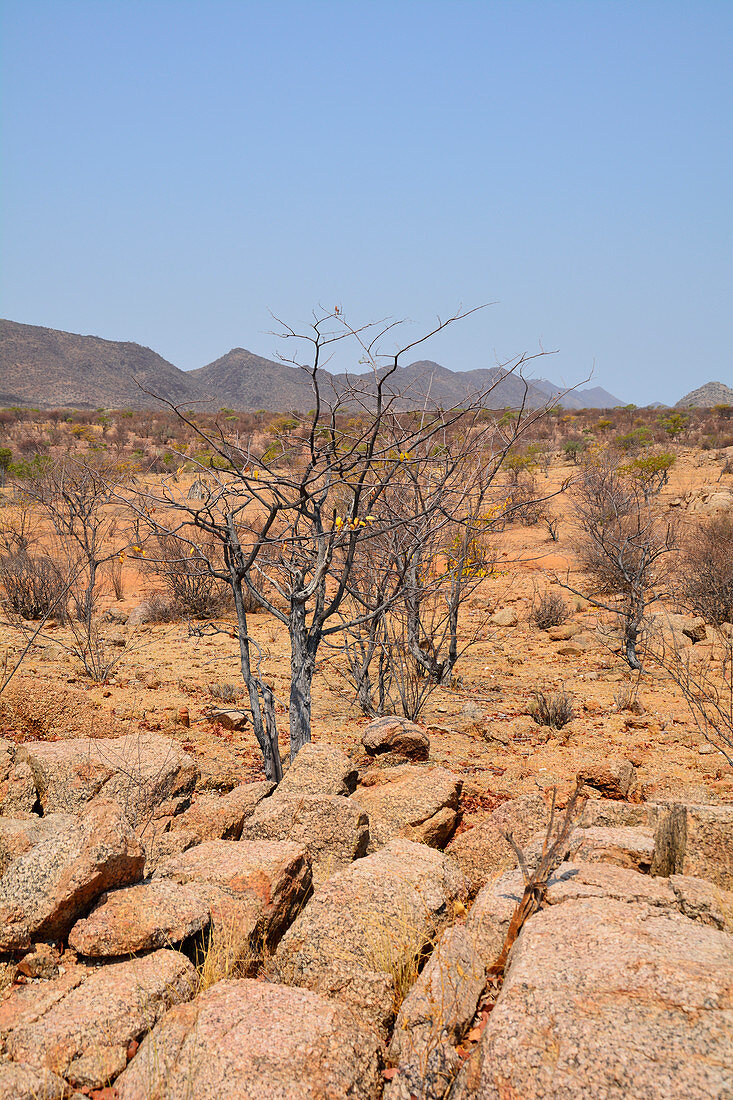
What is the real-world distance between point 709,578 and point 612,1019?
34.6 ft

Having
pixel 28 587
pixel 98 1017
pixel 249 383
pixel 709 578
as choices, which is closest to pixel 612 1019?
pixel 98 1017

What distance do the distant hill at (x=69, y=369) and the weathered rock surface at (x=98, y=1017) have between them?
217 ft

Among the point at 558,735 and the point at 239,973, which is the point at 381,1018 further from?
the point at 558,735

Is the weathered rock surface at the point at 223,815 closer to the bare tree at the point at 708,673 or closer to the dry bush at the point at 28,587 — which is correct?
the bare tree at the point at 708,673

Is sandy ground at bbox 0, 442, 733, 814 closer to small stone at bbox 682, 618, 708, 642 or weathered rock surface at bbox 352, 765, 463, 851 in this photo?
small stone at bbox 682, 618, 708, 642

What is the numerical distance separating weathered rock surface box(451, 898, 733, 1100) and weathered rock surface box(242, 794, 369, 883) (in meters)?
1.43

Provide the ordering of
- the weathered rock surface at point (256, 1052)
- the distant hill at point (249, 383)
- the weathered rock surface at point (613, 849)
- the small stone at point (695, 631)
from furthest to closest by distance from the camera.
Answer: the distant hill at point (249, 383), the small stone at point (695, 631), the weathered rock surface at point (613, 849), the weathered rock surface at point (256, 1052)

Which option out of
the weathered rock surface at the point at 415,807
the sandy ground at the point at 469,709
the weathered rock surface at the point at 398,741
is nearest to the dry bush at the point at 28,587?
the sandy ground at the point at 469,709

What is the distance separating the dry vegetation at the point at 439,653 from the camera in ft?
18.3

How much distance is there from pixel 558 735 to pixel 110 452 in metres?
24.4

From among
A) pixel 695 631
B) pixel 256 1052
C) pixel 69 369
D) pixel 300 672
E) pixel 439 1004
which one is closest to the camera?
pixel 256 1052

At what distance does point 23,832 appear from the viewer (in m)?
3.47

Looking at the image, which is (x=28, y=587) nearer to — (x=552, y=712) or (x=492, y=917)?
(x=552, y=712)

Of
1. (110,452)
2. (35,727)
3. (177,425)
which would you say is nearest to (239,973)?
(35,727)
